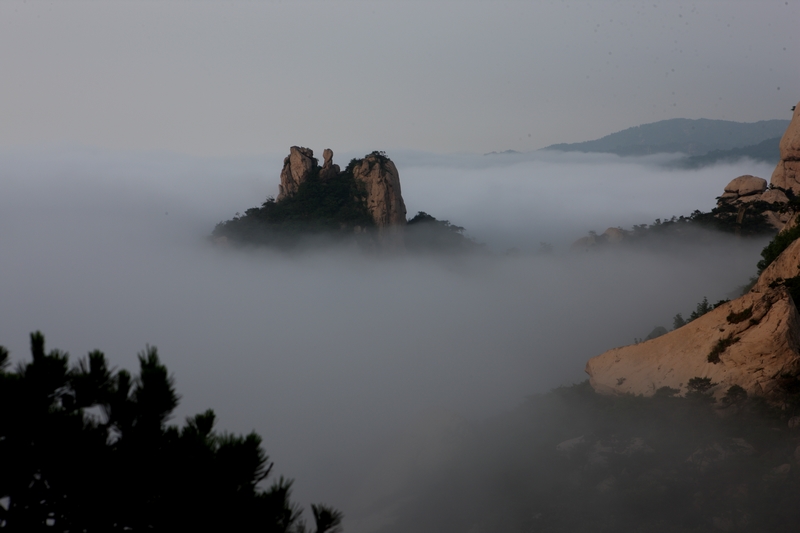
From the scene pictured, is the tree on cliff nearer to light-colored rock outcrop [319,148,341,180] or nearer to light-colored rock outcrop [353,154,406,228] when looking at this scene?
light-colored rock outcrop [353,154,406,228]

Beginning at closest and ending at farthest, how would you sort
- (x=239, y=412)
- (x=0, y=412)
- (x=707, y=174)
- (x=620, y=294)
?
1. (x=0, y=412)
2. (x=239, y=412)
3. (x=620, y=294)
4. (x=707, y=174)

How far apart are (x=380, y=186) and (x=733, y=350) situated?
121ft

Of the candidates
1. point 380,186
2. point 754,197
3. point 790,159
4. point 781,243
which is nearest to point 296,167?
point 380,186

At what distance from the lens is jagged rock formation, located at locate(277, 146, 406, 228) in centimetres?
5028

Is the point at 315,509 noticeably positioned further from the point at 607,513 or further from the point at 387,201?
the point at 387,201

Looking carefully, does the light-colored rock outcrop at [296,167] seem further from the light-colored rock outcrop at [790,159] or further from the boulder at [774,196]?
the light-colored rock outcrop at [790,159]

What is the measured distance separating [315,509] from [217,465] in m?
0.93

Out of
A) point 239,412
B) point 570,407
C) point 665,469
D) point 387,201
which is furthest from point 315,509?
point 387,201

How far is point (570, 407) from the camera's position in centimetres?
2194

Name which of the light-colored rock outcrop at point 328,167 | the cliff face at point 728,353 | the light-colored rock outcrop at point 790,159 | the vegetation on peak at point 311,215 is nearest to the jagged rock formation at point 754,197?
the light-colored rock outcrop at point 790,159

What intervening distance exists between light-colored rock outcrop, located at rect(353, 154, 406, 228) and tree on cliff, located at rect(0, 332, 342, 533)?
151 ft

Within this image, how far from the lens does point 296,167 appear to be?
53.6m

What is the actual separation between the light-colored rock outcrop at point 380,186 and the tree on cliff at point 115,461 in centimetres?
4587

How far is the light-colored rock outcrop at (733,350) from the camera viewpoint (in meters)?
15.2
